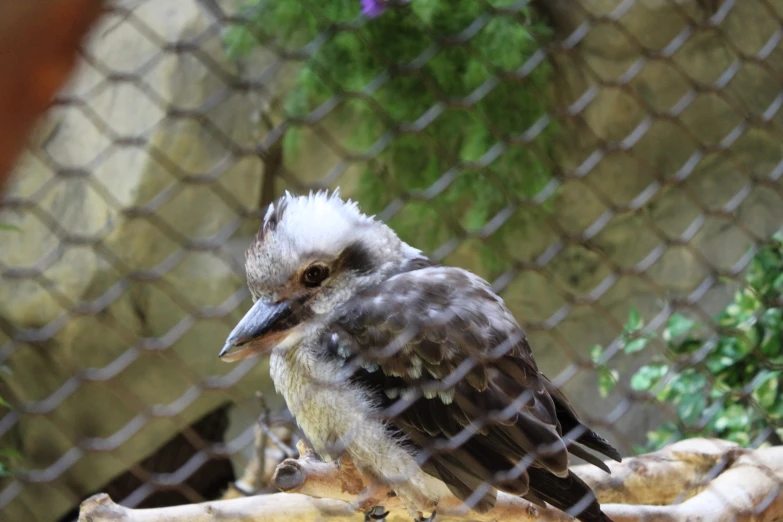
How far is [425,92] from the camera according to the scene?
1614mm

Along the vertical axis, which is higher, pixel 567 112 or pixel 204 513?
pixel 567 112

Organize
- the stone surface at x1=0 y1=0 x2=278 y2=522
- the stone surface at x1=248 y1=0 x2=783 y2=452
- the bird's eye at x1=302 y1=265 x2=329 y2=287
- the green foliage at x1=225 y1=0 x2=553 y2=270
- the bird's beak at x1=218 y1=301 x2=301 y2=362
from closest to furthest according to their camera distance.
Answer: the bird's beak at x1=218 y1=301 x2=301 y2=362, the bird's eye at x1=302 y1=265 x2=329 y2=287, the green foliage at x1=225 y1=0 x2=553 y2=270, the stone surface at x1=0 y1=0 x2=278 y2=522, the stone surface at x1=248 y1=0 x2=783 y2=452

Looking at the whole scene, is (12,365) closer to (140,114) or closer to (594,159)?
(140,114)

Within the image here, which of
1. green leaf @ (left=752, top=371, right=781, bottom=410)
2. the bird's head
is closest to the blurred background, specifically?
green leaf @ (left=752, top=371, right=781, bottom=410)

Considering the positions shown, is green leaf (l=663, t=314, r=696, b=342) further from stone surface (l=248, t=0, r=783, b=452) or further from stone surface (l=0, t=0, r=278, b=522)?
stone surface (l=0, t=0, r=278, b=522)

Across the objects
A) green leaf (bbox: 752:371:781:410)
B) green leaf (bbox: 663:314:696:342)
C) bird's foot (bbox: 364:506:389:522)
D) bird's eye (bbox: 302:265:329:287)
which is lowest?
green leaf (bbox: 752:371:781:410)

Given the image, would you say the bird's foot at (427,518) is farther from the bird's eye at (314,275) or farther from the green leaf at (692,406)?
the green leaf at (692,406)

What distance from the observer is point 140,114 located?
8.07ft

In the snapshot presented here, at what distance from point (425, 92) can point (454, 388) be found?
2.42ft

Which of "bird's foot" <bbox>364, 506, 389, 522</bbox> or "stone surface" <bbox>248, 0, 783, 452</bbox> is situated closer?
"bird's foot" <bbox>364, 506, 389, 522</bbox>

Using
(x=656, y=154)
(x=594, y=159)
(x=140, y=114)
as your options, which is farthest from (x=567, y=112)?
(x=656, y=154)

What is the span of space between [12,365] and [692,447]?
2240 millimetres

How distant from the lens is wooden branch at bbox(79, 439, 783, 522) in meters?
1.07

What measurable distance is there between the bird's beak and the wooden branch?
15 cm
